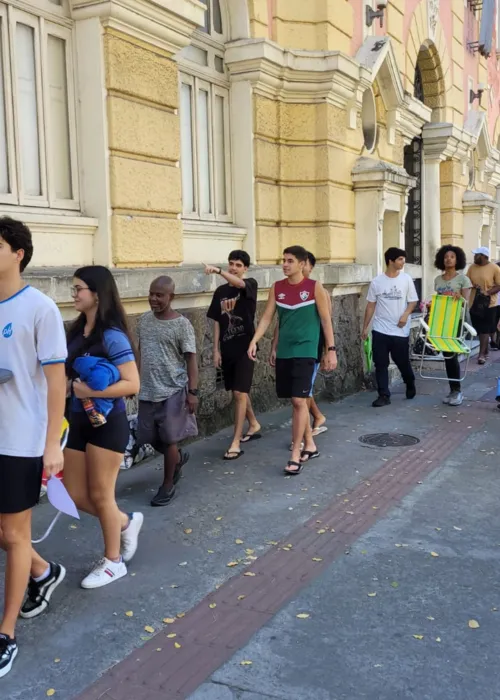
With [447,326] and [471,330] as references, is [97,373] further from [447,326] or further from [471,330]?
[447,326]

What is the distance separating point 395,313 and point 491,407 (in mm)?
1539

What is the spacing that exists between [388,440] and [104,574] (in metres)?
3.82

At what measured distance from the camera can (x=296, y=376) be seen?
20.3ft

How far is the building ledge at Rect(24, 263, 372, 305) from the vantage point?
5.33 m

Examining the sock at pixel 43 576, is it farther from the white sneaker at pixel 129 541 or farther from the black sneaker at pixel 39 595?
the white sneaker at pixel 129 541

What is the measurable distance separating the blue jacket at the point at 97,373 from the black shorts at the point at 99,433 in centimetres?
9

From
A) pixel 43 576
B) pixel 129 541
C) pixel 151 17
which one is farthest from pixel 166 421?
pixel 151 17

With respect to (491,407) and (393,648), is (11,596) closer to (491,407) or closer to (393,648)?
(393,648)

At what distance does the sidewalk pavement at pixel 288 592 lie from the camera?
3086 millimetres

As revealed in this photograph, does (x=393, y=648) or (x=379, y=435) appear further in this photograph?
(x=379, y=435)

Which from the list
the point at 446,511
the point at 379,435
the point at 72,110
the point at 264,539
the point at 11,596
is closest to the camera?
the point at 11,596

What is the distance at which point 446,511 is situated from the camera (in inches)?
203

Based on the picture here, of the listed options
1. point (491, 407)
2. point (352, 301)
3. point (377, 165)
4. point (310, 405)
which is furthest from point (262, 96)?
point (491, 407)

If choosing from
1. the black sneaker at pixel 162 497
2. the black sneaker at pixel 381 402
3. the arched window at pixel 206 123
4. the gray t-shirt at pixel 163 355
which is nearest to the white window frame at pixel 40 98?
the gray t-shirt at pixel 163 355
